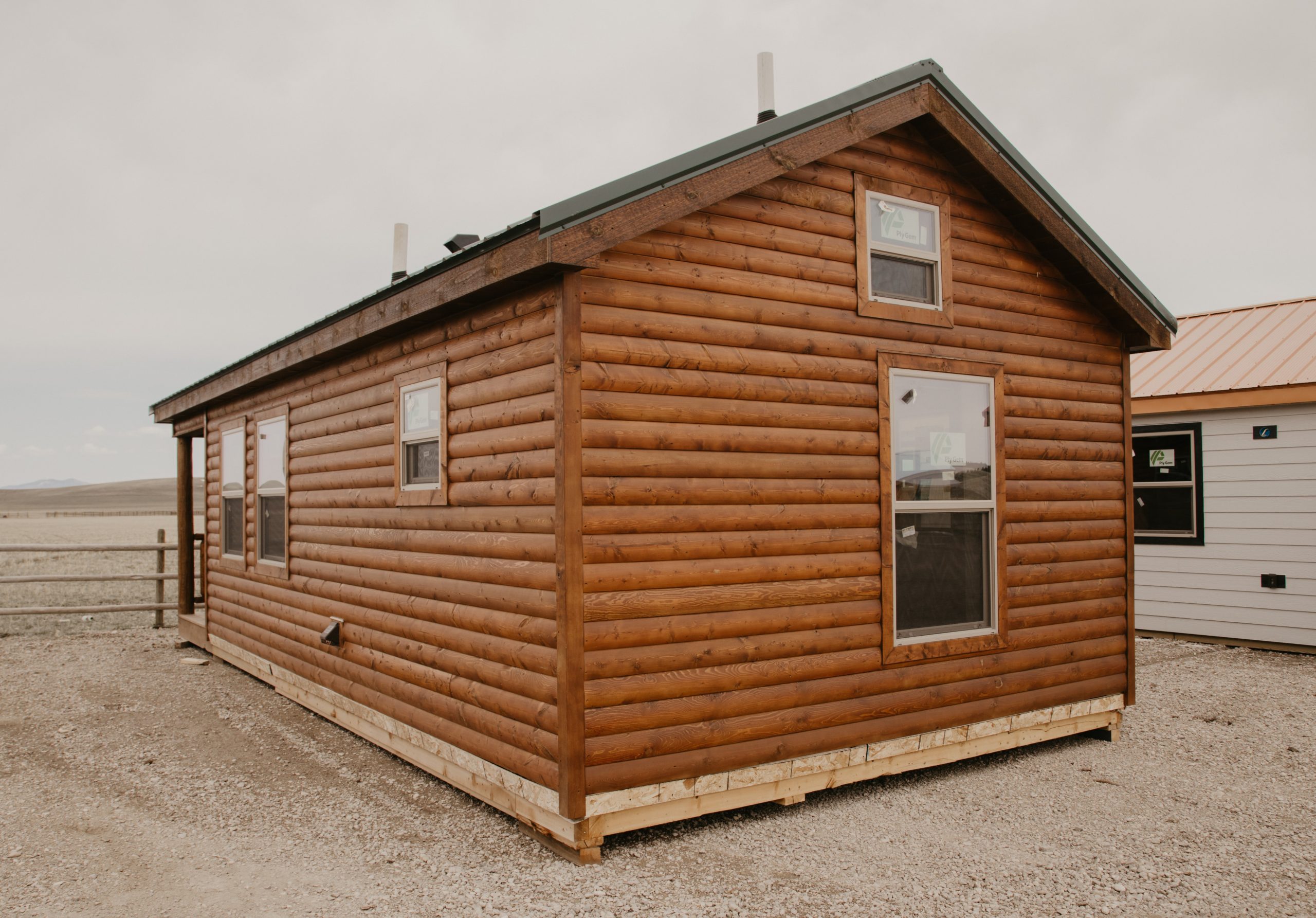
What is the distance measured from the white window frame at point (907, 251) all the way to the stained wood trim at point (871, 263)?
0.01 metres

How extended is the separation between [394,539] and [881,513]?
3.42 m

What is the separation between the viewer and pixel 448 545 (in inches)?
216

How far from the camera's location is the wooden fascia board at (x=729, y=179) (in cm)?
424

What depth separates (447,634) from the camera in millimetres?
5426

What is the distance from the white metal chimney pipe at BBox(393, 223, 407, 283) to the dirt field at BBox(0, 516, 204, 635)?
712cm

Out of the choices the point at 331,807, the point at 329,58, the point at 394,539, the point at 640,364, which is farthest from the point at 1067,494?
the point at 329,58

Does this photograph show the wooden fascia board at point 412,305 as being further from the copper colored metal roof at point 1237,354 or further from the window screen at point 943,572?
the copper colored metal roof at point 1237,354

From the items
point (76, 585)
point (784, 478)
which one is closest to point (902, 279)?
point (784, 478)

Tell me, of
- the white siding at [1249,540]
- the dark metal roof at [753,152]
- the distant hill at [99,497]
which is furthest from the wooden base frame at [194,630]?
the distant hill at [99,497]

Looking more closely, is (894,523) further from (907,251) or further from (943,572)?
(907,251)

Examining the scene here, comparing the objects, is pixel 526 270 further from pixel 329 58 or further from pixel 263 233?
pixel 263 233

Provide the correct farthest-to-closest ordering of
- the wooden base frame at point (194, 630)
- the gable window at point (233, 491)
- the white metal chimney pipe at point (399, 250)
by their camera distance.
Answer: the wooden base frame at point (194, 630)
the gable window at point (233, 491)
the white metal chimney pipe at point (399, 250)

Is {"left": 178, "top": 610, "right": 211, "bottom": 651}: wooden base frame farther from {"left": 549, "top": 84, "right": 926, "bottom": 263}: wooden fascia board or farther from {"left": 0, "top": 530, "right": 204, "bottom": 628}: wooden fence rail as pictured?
{"left": 549, "top": 84, "right": 926, "bottom": 263}: wooden fascia board

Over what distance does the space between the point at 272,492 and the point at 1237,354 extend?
1147 cm
